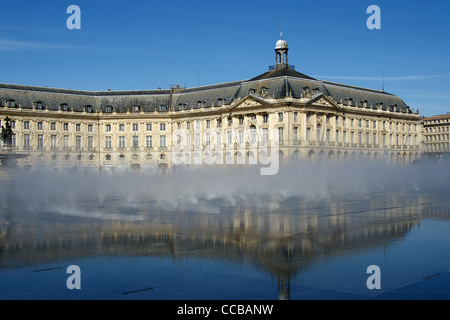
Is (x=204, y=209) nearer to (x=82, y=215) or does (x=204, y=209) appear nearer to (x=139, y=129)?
(x=82, y=215)

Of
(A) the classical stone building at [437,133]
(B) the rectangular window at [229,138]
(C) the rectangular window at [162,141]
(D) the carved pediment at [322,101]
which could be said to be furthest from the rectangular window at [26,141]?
(A) the classical stone building at [437,133]

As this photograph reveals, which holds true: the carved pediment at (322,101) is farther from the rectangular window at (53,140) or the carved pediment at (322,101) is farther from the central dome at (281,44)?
the rectangular window at (53,140)

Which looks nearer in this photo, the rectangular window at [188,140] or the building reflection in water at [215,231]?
the building reflection in water at [215,231]

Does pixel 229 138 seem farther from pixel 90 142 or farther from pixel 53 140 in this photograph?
pixel 53 140

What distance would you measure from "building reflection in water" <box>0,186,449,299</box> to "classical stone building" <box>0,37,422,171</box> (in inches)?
2773

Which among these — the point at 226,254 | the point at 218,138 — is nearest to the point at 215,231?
the point at 226,254

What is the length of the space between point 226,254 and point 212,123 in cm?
9160

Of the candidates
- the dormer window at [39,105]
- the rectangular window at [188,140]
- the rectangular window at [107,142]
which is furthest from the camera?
the rectangular window at [107,142]

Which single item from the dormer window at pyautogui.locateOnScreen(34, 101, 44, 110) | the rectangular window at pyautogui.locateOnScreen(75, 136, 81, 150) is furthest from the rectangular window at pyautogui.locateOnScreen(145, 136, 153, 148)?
the dormer window at pyautogui.locateOnScreen(34, 101, 44, 110)

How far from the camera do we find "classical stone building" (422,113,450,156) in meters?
168

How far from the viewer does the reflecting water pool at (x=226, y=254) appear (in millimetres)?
10055

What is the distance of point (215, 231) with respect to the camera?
55.3 feet

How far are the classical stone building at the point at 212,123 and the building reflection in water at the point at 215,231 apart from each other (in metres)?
70.4
